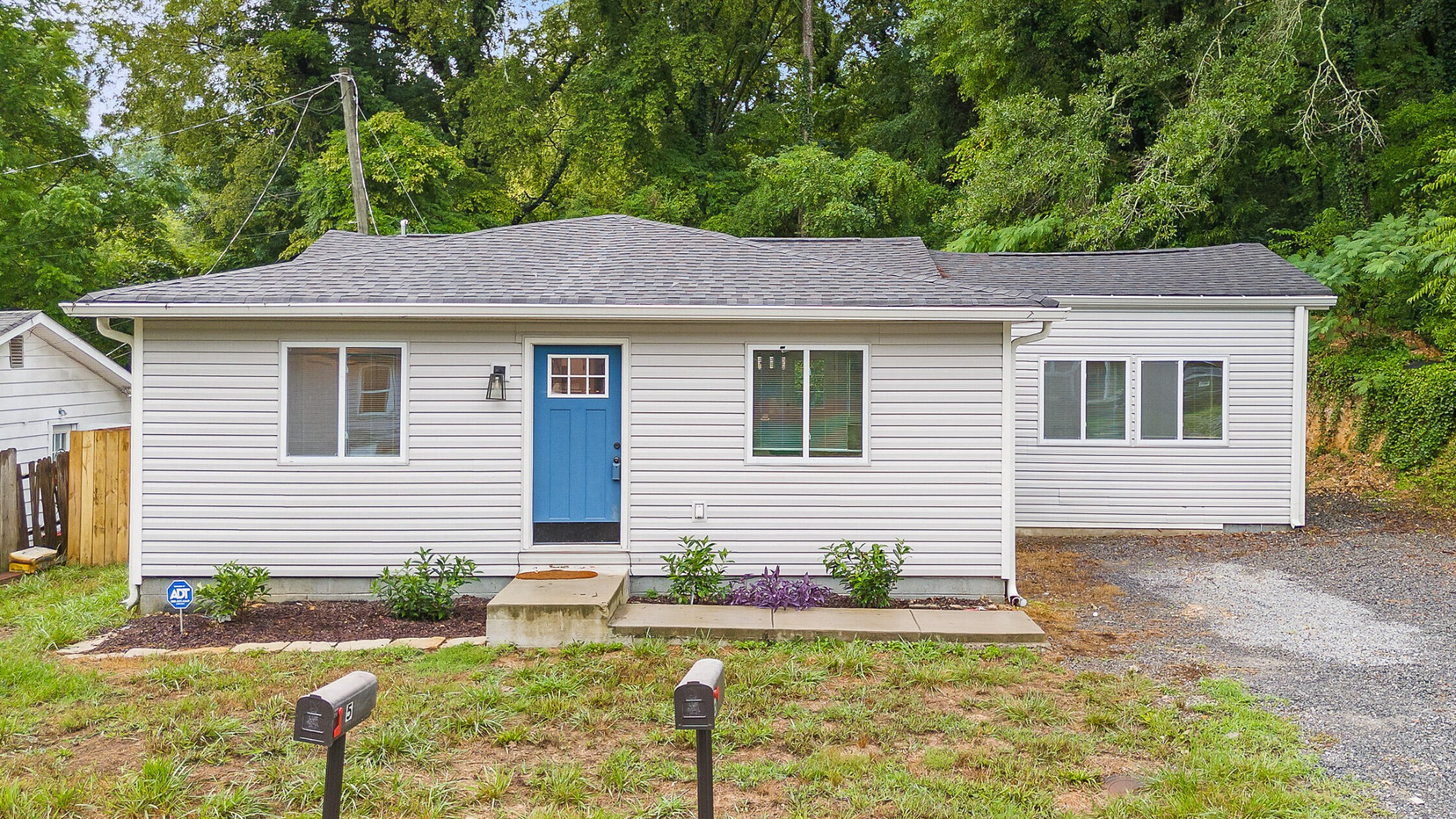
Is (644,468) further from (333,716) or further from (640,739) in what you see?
(333,716)

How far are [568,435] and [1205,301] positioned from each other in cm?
754

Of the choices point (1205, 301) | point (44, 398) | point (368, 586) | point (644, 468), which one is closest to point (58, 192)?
point (44, 398)

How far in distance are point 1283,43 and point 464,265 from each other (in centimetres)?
1297

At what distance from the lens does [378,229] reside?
675 inches

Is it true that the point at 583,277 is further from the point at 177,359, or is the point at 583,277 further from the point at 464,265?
the point at 177,359

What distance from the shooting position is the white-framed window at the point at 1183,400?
10.3m

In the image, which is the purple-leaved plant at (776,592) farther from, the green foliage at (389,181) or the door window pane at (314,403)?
the green foliage at (389,181)

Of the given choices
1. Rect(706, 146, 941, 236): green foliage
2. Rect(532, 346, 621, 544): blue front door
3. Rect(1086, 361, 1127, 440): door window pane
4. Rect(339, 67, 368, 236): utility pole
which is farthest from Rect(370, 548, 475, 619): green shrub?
Rect(706, 146, 941, 236): green foliage

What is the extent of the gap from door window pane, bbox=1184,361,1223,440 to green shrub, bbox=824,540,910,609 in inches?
204

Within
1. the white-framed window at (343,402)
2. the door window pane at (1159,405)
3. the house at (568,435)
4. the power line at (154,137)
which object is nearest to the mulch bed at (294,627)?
the house at (568,435)

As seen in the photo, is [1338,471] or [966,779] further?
[1338,471]

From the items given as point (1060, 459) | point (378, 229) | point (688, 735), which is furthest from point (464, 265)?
point (378, 229)

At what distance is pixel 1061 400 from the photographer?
10.5 meters

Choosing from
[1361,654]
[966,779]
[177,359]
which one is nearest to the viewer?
[966,779]
